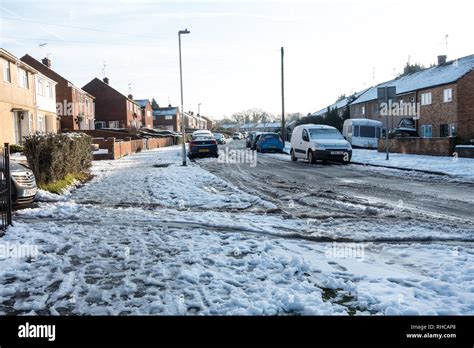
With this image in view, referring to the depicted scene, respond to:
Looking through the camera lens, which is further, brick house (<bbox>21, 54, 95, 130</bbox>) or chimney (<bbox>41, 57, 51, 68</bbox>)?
chimney (<bbox>41, 57, 51, 68</bbox>)

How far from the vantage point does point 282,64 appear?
124 feet

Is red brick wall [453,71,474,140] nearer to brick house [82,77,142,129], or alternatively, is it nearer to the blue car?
the blue car

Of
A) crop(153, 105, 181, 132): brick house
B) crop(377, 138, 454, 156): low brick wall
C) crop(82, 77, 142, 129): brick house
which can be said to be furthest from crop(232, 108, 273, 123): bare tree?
crop(377, 138, 454, 156): low brick wall

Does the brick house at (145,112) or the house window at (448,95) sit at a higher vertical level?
the brick house at (145,112)

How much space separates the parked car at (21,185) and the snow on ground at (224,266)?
555 millimetres

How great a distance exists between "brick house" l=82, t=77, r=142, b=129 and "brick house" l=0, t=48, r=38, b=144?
33.7 m

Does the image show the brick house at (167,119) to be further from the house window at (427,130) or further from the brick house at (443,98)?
the house window at (427,130)

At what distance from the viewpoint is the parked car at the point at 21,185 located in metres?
9.05

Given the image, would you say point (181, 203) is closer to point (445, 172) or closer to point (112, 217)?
point (112, 217)

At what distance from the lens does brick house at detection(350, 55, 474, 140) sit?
33719 millimetres

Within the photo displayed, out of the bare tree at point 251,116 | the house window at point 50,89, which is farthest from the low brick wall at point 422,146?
the bare tree at point 251,116

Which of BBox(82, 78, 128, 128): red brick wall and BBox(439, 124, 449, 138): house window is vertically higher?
BBox(82, 78, 128, 128): red brick wall
